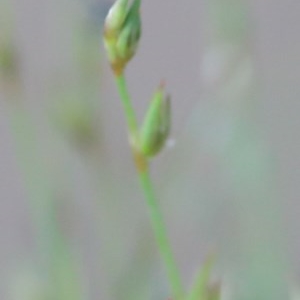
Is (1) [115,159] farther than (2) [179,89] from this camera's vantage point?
No

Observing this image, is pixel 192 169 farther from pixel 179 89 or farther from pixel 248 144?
pixel 179 89

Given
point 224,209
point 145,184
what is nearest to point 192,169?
point 224,209

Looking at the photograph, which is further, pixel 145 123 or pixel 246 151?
pixel 246 151

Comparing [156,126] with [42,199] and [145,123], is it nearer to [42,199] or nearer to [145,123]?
[145,123]

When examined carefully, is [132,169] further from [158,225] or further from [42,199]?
[158,225]

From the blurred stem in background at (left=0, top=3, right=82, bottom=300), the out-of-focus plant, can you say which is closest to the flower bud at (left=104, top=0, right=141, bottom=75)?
the out-of-focus plant

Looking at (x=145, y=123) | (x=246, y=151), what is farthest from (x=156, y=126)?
(x=246, y=151)
